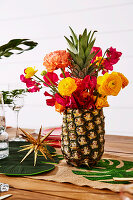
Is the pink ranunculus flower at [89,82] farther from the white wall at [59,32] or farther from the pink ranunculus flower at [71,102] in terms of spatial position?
the white wall at [59,32]

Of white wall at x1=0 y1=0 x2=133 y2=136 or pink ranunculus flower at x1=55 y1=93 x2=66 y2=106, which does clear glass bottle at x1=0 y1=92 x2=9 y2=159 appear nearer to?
pink ranunculus flower at x1=55 y1=93 x2=66 y2=106

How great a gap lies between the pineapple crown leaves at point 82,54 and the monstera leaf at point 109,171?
0.31m

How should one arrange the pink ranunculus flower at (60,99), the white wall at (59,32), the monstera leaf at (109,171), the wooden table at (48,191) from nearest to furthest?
the wooden table at (48,191) < the monstera leaf at (109,171) < the pink ranunculus flower at (60,99) < the white wall at (59,32)

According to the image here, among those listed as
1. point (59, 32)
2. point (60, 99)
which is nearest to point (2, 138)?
point (60, 99)

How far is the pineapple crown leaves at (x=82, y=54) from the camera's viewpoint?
0.78 m

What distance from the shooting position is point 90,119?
2.48 feet

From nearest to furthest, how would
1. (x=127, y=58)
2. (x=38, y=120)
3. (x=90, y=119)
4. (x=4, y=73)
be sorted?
(x=90, y=119)
(x=127, y=58)
(x=38, y=120)
(x=4, y=73)

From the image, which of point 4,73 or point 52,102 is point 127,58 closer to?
point 4,73

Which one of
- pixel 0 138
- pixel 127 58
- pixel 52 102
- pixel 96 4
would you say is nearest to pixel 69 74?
pixel 52 102

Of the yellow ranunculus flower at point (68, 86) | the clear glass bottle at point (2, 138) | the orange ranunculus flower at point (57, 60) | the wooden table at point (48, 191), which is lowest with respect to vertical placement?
the wooden table at point (48, 191)

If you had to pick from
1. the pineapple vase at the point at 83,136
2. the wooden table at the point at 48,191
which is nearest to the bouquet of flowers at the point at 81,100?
the pineapple vase at the point at 83,136

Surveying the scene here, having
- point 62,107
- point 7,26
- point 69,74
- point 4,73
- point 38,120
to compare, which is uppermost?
point 7,26

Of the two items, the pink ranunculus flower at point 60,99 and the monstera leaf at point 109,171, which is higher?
the pink ranunculus flower at point 60,99

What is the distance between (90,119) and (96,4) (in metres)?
2.42
